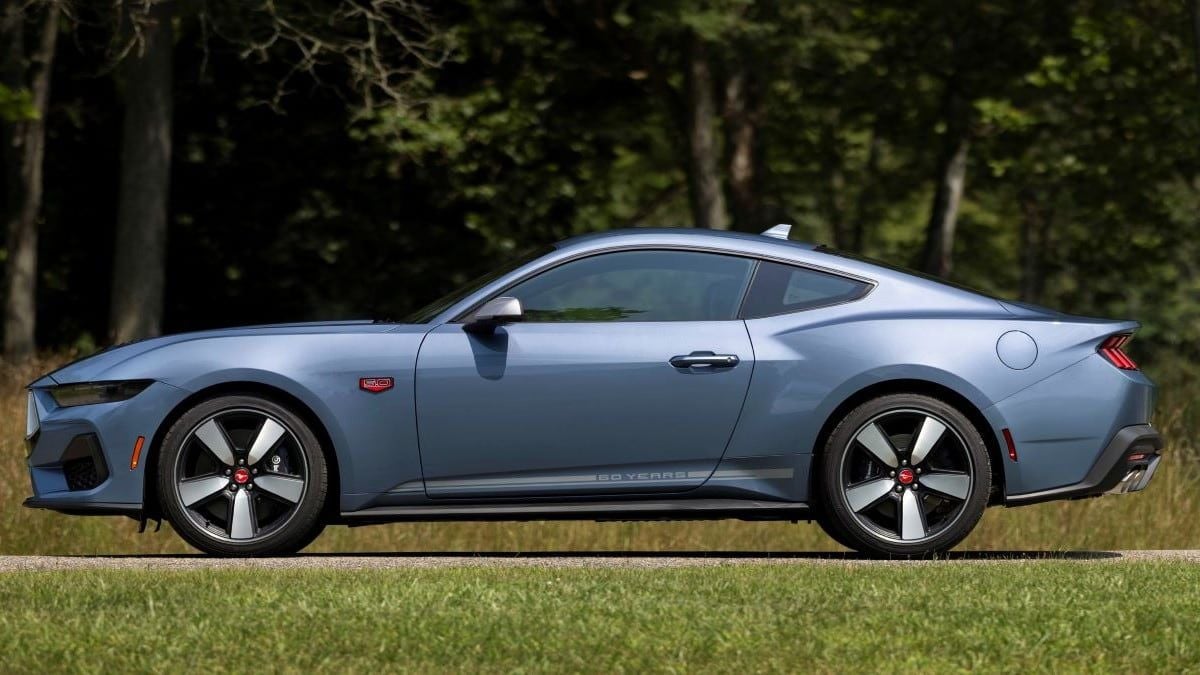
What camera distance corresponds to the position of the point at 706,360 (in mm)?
8680

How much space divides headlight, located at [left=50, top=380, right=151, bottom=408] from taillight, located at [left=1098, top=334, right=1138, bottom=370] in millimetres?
3998

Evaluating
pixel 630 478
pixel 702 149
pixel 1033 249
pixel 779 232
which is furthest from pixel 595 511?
pixel 1033 249

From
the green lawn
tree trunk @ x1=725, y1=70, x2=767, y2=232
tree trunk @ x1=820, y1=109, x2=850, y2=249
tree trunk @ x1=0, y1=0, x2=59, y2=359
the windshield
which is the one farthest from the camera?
tree trunk @ x1=820, y1=109, x2=850, y2=249

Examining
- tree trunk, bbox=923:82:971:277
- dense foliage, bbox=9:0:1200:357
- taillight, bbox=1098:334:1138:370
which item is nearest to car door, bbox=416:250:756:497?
taillight, bbox=1098:334:1138:370

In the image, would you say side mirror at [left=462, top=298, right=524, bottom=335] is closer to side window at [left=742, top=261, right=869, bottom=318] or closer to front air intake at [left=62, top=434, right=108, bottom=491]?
side window at [left=742, top=261, right=869, bottom=318]

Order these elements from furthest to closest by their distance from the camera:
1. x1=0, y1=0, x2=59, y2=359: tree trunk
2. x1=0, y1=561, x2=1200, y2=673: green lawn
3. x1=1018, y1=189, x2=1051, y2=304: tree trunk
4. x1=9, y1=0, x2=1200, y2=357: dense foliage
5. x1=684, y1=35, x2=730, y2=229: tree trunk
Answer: x1=1018, y1=189, x2=1051, y2=304: tree trunk, x1=9, y1=0, x2=1200, y2=357: dense foliage, x1=684, y1=35, x2=730, y2=229: tree trunk, x1=0, y1=0, x2=59, y2=359: tree trunk, x1=0, y1=561, x2=1200, y2=673: green lawn

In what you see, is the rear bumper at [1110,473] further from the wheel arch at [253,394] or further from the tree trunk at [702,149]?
the tree trunk at [702,149]

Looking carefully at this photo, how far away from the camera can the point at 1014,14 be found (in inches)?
1011

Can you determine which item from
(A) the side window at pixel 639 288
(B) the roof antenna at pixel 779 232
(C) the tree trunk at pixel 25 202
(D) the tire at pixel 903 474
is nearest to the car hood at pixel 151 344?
(A) the side window at pixel 639 288

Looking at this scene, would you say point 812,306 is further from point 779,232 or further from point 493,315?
Result: point 493,315

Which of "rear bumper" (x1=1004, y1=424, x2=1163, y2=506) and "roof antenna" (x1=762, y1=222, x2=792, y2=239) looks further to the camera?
"roof antenna" (x1=762, y1=222, x2=792, y2=239)

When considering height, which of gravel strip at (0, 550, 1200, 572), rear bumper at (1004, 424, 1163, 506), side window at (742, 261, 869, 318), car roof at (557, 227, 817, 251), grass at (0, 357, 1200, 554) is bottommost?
grass at (0, 357, 1200, 554)

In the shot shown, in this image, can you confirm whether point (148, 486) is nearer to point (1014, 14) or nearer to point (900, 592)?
point (900, 592)

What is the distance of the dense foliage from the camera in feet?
82.6
